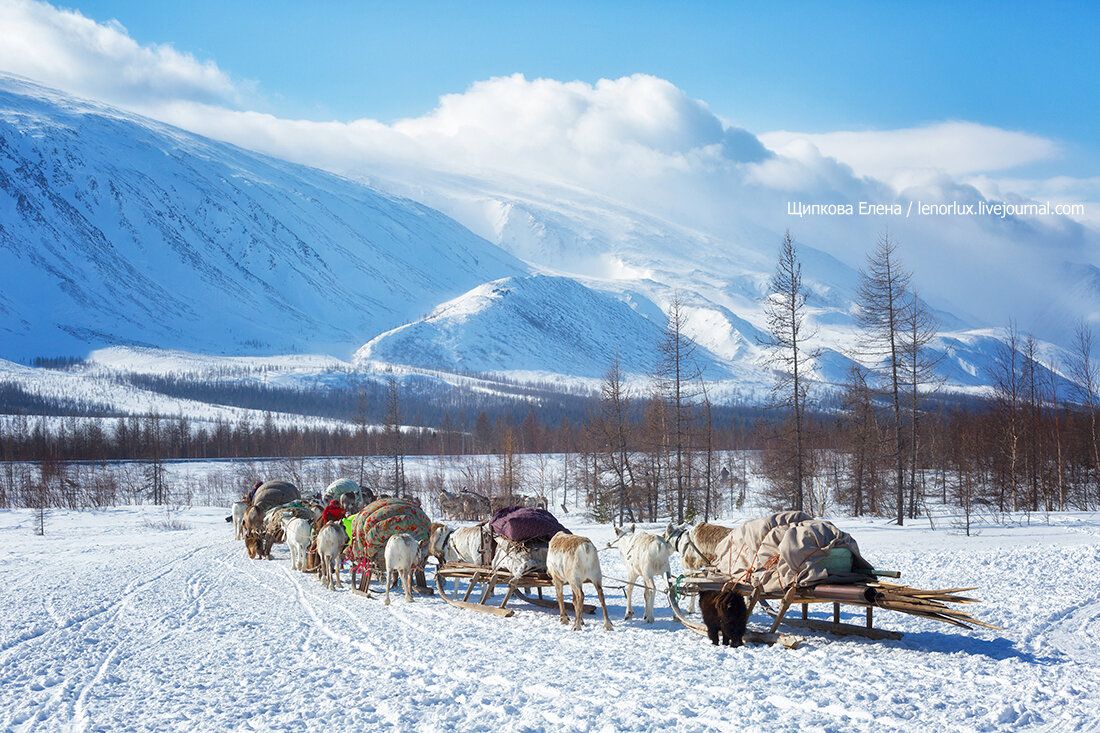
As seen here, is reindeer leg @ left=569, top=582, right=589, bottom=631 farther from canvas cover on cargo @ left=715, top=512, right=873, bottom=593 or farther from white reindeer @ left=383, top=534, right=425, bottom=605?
white reindeer @ left=383, top=534, right=425, bottom=605

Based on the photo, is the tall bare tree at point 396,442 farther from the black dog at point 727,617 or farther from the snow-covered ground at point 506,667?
the black dog at point 727,617

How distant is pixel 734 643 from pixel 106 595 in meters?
13.0

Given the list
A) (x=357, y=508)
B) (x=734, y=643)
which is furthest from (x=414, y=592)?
(x=734, y=643)

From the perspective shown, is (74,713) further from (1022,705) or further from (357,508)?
(357,508)

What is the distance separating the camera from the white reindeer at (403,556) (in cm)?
1480

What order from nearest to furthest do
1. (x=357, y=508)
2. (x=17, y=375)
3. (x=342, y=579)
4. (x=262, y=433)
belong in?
1. (x=342, y=579)
2. (x=357, y=508)
3. (x=262, y=433)
4. (x=17, y=375)

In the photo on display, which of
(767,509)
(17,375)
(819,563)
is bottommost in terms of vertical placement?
(767,509)

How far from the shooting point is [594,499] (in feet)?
143

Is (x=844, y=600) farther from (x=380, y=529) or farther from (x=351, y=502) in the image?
(x=351, y=502)

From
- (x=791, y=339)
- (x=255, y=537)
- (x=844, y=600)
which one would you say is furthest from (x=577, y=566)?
(x=791, y=339)

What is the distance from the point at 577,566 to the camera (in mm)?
11656

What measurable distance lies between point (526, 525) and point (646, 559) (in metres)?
2.41

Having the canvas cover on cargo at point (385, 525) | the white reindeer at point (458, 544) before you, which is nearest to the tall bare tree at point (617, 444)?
the white reindeer at point (458, 544)

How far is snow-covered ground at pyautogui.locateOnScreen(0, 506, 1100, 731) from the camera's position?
7609 millimetres
